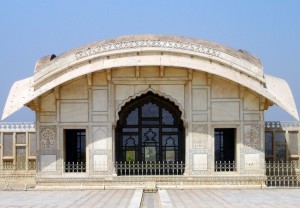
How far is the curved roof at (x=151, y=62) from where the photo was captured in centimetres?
1884

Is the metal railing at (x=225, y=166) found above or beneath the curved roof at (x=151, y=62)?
beneath

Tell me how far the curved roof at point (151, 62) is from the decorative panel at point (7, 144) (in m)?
3.94

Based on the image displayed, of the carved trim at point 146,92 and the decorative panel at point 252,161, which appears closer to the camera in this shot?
the decorative panel at point 252,161

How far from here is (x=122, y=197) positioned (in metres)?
16.2

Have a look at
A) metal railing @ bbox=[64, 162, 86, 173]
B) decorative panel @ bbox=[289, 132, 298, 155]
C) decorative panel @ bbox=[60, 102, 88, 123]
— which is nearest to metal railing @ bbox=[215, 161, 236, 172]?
decorative panel @ bbox=[289, 132, 298, 155]

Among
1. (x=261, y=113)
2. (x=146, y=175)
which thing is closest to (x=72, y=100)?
(x=146, y=175)

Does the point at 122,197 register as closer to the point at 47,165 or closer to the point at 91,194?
the point at 91,194

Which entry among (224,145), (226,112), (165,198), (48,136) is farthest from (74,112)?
(224,145)

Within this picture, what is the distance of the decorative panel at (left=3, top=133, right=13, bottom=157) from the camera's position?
22.9m

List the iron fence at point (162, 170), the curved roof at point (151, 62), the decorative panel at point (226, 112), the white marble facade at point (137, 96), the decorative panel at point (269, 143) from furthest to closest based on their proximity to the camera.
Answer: the decorative panel at point (269, 143)
the decorative panel at point (226, 112)
the white marble facade at point (137, 96)
the iron fence at point (162, 170)
the curved roof at point (151, 62)

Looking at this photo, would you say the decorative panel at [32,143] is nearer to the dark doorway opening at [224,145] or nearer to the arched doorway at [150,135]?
the arched doorway at [150,135]

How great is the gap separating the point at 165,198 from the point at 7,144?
30.9 ft

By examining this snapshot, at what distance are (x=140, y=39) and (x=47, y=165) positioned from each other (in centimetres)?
512

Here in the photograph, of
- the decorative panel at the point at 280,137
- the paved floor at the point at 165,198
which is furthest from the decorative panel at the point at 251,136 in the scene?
the decorative panel at the point at 280,137
